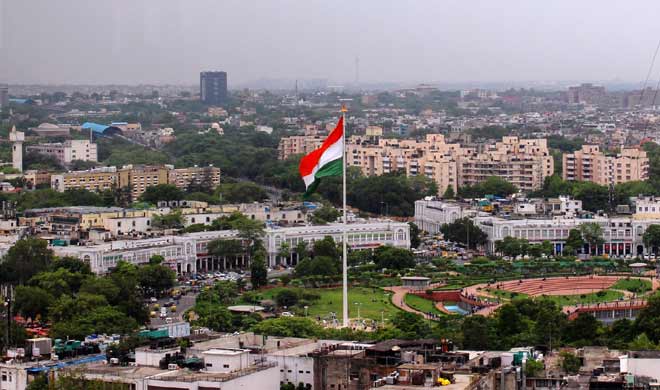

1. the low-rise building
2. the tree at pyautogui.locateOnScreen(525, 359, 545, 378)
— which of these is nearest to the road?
the tree at pyautogui.locateOnScreen(525, 359, 545, 378)

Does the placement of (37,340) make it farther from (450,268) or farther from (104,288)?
(450,268)

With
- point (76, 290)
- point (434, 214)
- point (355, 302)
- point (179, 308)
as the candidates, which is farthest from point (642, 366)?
point (434, 214)

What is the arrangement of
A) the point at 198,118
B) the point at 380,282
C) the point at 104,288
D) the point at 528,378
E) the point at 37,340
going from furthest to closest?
the point at 198,118, the point at 380,282, the point at 104,288, the point at 37,340, the point at 528,378

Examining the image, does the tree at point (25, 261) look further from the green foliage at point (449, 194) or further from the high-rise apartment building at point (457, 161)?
the high-rise apartment building at point (457, 161)

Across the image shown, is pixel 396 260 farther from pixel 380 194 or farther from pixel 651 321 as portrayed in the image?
pixel 380 194

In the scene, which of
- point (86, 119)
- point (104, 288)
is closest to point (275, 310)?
point (104, 288)

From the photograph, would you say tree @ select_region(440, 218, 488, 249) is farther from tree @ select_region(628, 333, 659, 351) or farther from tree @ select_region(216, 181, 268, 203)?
tree @ select_region(628, 333, 659, 351)
